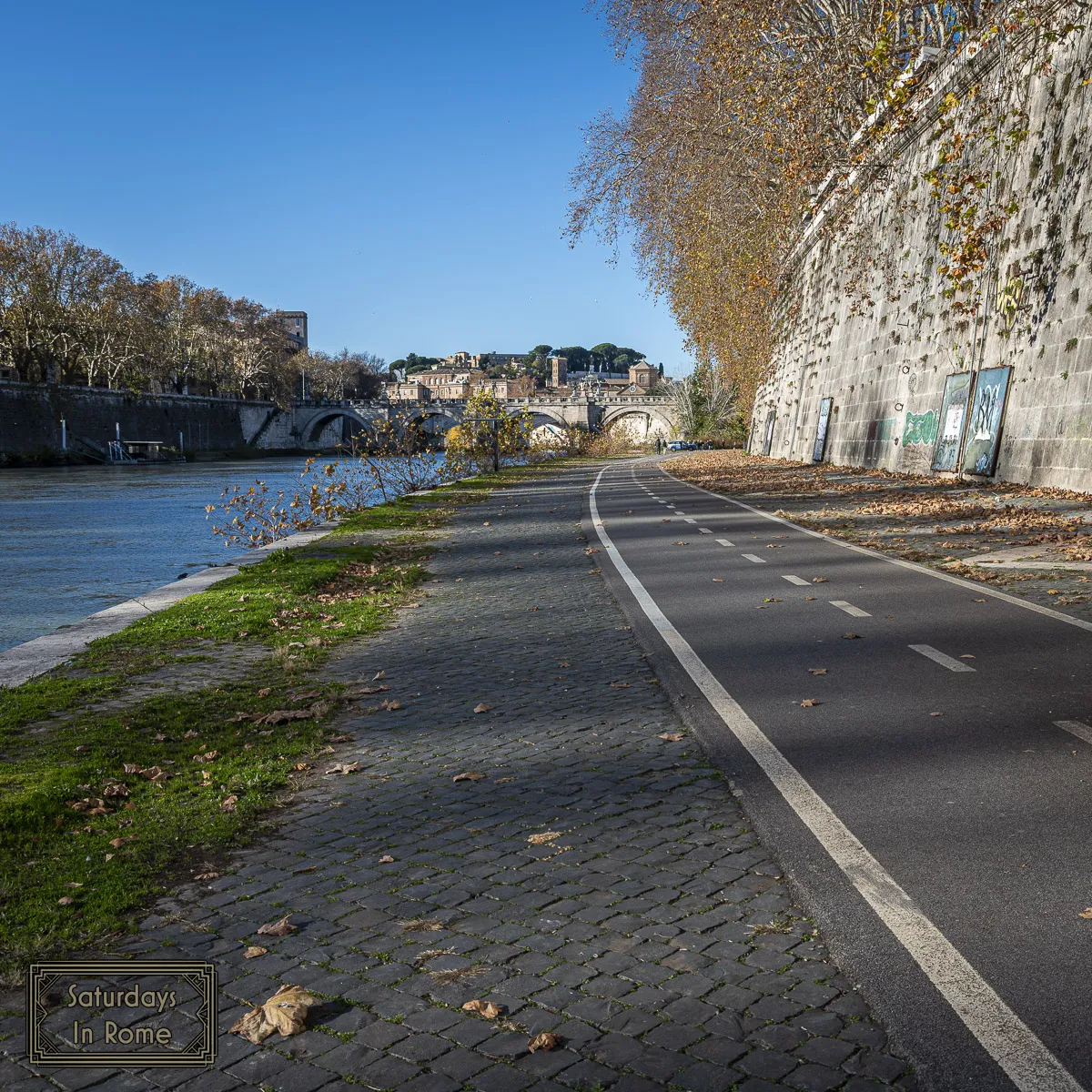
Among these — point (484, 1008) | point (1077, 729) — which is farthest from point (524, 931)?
point (1077, 729)

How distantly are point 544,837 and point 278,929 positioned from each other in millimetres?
1191

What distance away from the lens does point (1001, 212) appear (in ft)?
71.7

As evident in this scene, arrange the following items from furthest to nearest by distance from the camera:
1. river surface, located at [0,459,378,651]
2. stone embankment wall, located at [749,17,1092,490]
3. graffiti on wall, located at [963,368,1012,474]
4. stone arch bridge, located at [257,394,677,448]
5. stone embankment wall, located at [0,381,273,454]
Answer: stone arch bridge, located at [257,394,677,448], stone embankment wall, located at [0,381,273,454], graffiti on wall, located at [963,368,1012,474], stone embankment wall, located at [749,17,1092,490], river surface, located at [0,459,378,651]

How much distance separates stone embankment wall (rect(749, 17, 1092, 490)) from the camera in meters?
18.7

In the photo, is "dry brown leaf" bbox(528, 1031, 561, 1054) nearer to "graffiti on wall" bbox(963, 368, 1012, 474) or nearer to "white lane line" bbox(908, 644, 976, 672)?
"white lane line" bbox(908, 644, 976, 672)

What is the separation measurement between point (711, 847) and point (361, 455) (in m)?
28.4

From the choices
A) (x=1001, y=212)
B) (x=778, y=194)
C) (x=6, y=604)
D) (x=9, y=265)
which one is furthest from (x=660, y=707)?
(x=9, y=265)

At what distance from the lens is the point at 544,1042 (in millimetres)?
3020

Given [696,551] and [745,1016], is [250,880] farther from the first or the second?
[696,551]

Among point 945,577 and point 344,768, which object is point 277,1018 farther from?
point 945,577

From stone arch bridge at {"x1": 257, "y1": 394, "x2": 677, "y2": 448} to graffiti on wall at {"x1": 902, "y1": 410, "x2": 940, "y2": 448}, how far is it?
4120 inches

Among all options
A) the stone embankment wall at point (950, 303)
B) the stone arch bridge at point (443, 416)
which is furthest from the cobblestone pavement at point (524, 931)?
the stone arch bridge at point (443, 416)

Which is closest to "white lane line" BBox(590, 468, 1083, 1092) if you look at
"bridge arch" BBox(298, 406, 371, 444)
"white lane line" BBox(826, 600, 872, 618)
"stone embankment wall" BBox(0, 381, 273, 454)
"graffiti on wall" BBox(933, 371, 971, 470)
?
"white lane line" BBox(826, 600, 872, 618)

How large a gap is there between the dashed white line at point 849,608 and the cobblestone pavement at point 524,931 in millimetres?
3532
